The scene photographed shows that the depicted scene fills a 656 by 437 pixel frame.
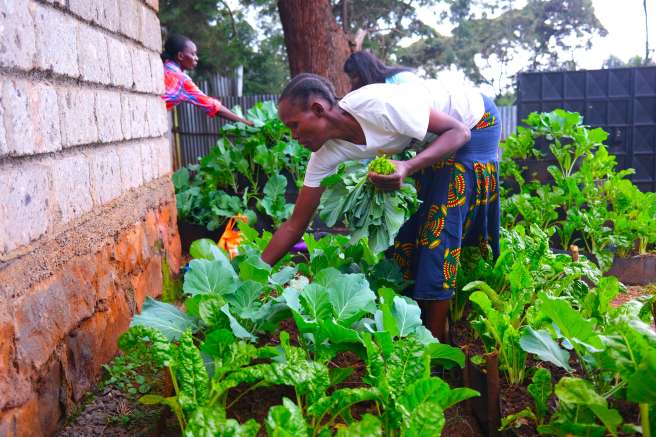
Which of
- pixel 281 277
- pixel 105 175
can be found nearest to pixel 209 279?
pixel 281 277

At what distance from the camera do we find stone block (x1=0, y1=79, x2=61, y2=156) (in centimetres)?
168

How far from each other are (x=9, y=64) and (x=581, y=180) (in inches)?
172

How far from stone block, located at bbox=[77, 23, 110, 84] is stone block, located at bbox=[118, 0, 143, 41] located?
31 cm

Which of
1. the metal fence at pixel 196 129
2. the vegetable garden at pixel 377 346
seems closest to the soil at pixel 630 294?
the vegetable garden at pixel 377 346

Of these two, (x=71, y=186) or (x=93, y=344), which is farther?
(x=93, y=344)

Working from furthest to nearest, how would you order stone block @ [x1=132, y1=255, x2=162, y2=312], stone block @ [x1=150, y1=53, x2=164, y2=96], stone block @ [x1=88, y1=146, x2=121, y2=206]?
stone block @ [x1=150, y1=53, x2=164, y2=96]
stone block @ [x1=132, y1=255, x2=162, y2=312]
stone block @ [x1=88, y1=146, x2=121, y2=206]

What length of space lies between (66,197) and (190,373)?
0.80 m

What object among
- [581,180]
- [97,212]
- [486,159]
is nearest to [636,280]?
[581,180]

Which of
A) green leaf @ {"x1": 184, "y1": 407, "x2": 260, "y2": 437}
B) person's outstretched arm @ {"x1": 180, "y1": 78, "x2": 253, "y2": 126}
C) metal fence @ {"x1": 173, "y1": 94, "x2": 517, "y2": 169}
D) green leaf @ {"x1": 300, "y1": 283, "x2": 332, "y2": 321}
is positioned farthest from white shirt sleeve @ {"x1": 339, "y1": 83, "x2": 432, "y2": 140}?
metal fence @ {"x1": 173, "y1": 94, "x2": 517, "y2": 169}

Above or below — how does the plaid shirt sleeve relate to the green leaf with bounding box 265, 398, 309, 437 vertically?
above

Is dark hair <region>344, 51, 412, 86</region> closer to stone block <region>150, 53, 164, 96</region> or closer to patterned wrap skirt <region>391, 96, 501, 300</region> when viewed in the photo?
patterned wrap skirt <region>391, 96, 501, 300</region>

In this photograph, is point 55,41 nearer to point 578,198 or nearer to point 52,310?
point 52,310

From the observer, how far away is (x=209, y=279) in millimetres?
2285

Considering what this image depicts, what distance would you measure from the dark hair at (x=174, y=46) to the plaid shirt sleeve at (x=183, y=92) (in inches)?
4.8
